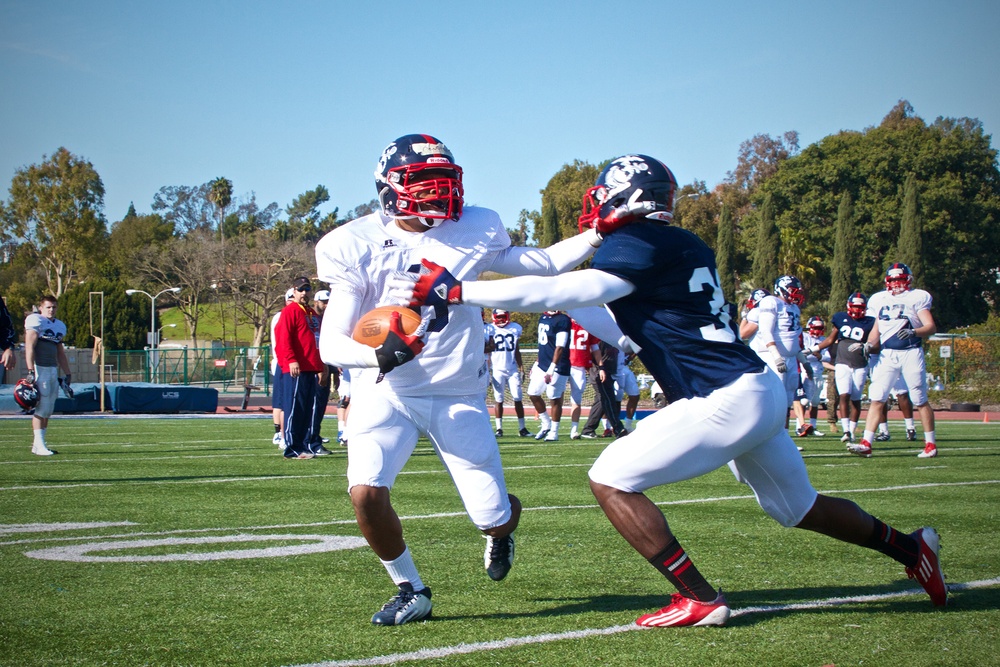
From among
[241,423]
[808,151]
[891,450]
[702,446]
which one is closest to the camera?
[702,446]

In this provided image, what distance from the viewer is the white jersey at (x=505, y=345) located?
17078 millimetres

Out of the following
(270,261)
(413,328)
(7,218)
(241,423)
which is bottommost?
(241,423)

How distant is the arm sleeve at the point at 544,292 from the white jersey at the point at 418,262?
0.51 m

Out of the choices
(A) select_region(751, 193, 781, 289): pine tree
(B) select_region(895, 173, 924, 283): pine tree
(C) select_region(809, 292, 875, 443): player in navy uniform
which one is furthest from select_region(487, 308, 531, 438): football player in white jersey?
(B) select_region(895, 173, 924, 283): pine tree

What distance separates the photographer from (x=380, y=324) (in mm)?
3883

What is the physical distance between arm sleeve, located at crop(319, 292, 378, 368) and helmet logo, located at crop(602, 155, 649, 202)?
116cm

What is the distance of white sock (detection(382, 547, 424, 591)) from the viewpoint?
4188mm

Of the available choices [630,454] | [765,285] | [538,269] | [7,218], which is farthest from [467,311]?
[7,218]

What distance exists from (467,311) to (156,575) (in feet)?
6.80

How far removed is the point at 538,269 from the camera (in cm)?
453

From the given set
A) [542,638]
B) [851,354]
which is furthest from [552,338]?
[542,638]

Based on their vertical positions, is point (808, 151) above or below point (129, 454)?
above

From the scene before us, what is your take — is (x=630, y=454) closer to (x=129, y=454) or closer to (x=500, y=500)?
(x=500, y=500)

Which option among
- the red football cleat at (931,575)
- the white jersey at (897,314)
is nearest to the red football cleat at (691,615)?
the red football cleat at (931,575)
